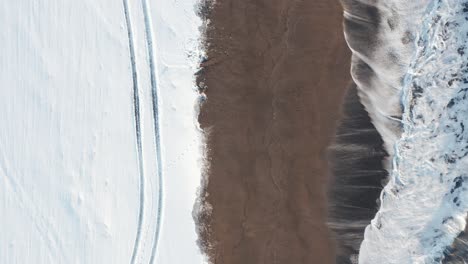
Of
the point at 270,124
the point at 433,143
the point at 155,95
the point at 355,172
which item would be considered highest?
the point at 155,95

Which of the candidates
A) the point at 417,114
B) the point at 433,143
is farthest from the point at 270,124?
the point at 433,143

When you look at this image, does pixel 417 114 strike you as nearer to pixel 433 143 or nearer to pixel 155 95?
pixel 433 143

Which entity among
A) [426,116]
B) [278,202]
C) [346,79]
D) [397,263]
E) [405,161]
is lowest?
[397,263]

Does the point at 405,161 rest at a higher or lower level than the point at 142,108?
lower

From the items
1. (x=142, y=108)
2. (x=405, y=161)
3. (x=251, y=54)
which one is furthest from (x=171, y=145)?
(x=405, y=161)

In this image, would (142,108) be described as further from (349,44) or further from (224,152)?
(349,44)

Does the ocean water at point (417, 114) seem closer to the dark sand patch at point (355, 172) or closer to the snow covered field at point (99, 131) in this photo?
the dark sand patch at point (355, 172)
